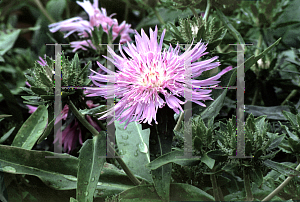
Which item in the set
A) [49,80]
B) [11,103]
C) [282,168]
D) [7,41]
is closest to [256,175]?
[282,168]

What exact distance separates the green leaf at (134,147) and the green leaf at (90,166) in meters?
0.07

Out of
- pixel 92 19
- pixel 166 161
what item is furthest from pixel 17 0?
pixel 166 161

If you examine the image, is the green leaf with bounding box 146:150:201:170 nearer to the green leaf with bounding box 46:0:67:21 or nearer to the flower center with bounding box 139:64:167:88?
the flower center with bounding box 139:64:167:88

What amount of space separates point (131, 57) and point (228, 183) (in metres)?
0.27

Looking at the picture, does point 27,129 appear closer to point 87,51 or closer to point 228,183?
point 87,51

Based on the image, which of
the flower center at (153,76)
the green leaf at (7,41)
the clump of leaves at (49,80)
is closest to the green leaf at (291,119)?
the flower center at (153,76)

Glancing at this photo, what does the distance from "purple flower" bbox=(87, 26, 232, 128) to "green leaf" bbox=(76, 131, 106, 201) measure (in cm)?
5

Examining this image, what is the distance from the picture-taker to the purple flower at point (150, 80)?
39 cm

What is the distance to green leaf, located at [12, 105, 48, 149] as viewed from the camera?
0.50 metres

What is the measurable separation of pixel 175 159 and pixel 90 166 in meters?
0.12

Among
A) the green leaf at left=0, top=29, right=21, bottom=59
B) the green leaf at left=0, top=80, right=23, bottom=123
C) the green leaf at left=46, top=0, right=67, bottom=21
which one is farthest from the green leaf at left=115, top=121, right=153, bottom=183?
the green leaf at left=46, top=0, right=67, bottom=21

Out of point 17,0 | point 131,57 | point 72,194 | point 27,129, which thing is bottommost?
point 72,194

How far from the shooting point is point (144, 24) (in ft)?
2.60

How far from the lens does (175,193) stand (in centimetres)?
43
